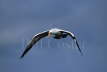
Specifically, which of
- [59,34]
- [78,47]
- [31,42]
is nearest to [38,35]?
[31,42]

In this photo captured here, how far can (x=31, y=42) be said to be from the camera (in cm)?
5238

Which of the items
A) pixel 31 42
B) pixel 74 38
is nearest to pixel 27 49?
pixel 31 42

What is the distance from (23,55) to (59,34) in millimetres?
8764

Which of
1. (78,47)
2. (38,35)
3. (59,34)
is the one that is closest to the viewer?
(78,47)

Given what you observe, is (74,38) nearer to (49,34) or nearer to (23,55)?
(49,34)

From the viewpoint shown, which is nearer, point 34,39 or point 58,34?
point 58,34

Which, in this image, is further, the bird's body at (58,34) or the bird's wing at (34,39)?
the bird's wing at (34,39)

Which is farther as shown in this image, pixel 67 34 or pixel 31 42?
pixel 31 42

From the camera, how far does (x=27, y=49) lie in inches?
2094

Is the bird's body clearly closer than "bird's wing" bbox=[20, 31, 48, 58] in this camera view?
Yes

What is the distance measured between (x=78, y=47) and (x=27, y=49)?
1294cm

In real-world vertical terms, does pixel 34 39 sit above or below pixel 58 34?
A: below

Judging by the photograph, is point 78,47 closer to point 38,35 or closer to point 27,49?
point 38,35

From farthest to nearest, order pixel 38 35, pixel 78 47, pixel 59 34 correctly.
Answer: pixel 38 35
pixel 59 34
pixel 78 47
